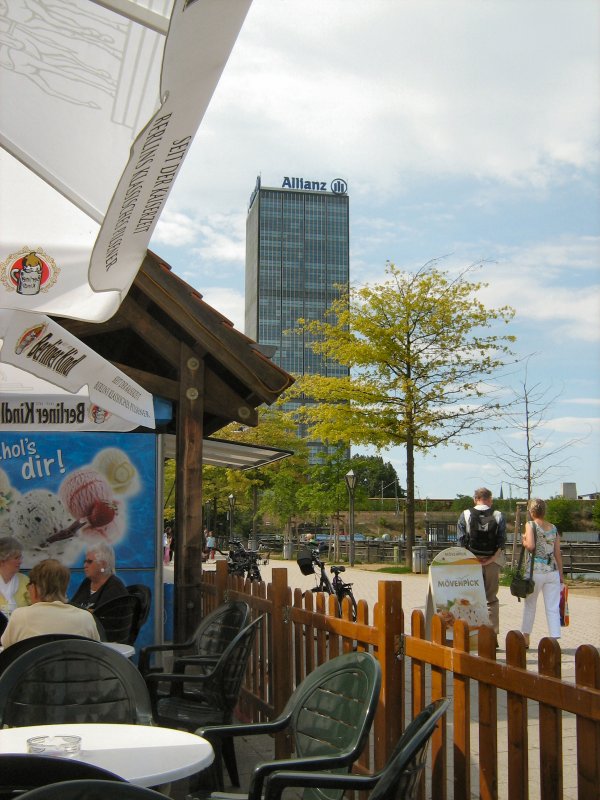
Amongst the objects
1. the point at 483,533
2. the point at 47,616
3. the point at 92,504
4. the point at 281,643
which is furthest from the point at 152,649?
the point at 483,533

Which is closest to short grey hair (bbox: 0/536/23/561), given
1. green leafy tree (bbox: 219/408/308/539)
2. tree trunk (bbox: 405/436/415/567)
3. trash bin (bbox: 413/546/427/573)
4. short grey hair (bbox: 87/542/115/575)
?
short grey hair (bbox: 87/542/115/575)

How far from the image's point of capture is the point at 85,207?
13.0 ft

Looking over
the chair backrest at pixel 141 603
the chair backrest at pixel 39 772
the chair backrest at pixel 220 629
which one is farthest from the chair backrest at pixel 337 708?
the chair backrest at pixel 141 603

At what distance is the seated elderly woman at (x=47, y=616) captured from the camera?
4.31 m

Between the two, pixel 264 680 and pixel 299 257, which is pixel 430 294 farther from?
pixel 299 257

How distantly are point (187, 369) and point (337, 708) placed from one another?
206 inches

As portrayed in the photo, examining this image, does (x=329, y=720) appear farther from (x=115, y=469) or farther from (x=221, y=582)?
(x=115, y=469)

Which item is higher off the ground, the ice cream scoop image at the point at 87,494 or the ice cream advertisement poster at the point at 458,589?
the ice cream scoop image at the point at 87,494

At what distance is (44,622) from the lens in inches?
170

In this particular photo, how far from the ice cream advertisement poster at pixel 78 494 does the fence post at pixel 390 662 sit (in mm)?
5008

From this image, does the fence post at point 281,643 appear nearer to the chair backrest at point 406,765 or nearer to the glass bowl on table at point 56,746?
the glass bowl on table at point 56,746

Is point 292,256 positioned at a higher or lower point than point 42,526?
higher

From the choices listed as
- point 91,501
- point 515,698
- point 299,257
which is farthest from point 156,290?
point 299,257

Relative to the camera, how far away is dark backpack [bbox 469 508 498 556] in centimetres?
888
